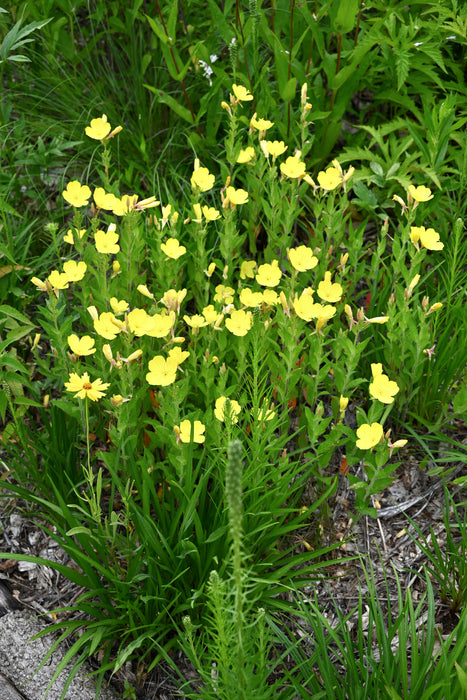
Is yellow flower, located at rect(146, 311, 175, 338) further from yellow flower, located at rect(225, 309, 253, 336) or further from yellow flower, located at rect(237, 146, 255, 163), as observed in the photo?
yellow flower, located at rect(237, 146, 255, 163)

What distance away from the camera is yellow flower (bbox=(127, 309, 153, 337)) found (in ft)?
6.24

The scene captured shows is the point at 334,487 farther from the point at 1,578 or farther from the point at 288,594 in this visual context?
the point at 1,578

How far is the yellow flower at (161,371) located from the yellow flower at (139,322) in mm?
115

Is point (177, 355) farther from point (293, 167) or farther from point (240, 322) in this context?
point (293, 167)

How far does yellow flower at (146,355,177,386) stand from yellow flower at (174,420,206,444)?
14 cm

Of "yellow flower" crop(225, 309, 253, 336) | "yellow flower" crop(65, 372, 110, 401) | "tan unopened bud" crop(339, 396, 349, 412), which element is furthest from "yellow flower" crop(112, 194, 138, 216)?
"tan unopened bud" crop(339, 396, 349, 412)

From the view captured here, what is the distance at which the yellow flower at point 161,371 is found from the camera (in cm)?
183

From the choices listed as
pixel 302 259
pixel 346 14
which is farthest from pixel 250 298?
pixel 346 14

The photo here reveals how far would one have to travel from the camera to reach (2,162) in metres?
3.24

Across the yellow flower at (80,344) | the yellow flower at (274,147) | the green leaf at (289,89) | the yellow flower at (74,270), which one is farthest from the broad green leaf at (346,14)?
the yellow flower at (80,344)

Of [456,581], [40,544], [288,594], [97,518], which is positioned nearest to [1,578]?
[40,544]

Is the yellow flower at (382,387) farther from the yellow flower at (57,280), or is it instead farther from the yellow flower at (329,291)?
the yellow flower at (57,280)

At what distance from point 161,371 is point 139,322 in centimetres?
18

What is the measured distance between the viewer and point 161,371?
1.86m
